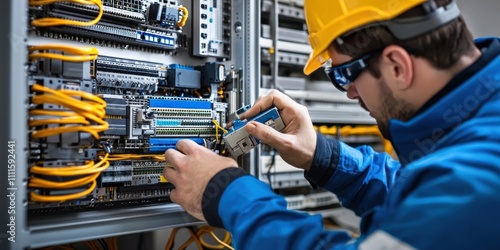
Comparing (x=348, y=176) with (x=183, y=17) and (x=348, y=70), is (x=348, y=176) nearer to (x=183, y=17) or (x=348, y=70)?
(x=348, y=70)

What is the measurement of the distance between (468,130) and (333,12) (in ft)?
1.59

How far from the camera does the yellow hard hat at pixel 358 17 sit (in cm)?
100

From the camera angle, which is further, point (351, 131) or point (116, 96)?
point (351, 131)

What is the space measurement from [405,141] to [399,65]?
0.74 feet

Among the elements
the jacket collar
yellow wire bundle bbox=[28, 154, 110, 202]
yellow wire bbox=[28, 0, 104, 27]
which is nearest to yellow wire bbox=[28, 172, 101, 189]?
yellow wire bundle bbox=[28, 154, 110, 202]

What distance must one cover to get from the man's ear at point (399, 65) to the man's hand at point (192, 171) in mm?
487

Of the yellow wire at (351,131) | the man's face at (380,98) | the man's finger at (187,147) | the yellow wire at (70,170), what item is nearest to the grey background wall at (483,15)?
the yellow wire at (351,131)

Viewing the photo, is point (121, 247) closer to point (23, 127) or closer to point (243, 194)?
point (23, 127)

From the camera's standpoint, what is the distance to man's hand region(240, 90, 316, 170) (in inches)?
57.1

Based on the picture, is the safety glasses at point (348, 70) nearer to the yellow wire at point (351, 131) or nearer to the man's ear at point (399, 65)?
the man's ear at point (399, 65)

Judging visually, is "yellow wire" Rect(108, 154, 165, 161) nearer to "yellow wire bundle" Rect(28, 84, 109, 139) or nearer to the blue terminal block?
"yellow wire bundle" Rect(28, 84, 109, 139)

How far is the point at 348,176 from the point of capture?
1.50 meters

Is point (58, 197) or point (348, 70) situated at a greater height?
point (348, 70)

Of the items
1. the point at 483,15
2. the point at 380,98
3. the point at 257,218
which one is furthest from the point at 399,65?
the point at 483,15
